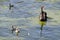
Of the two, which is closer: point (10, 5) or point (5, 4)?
point (10, 5)

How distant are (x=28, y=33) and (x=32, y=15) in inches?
227

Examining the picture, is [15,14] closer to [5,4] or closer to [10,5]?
[10,5]

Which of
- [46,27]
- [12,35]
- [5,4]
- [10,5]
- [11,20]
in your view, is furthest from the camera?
[5,4]

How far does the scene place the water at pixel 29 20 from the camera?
19484 millimetres

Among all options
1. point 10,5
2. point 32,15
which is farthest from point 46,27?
point 10,5

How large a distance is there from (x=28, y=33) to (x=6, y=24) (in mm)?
2845

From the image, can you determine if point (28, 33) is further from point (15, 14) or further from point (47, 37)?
point (15, 14)

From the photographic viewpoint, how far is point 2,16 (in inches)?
977

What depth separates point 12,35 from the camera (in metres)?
19.2

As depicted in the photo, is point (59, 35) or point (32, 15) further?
point (32, 15)

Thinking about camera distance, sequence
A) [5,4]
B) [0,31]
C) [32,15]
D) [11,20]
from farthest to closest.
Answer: [5,4] < [32,15] < [11,20] < [0,31]

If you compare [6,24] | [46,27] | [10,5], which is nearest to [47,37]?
[46,27]

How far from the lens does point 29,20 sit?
2372 centimetres

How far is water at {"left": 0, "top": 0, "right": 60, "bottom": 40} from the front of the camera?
1948 centimetres
